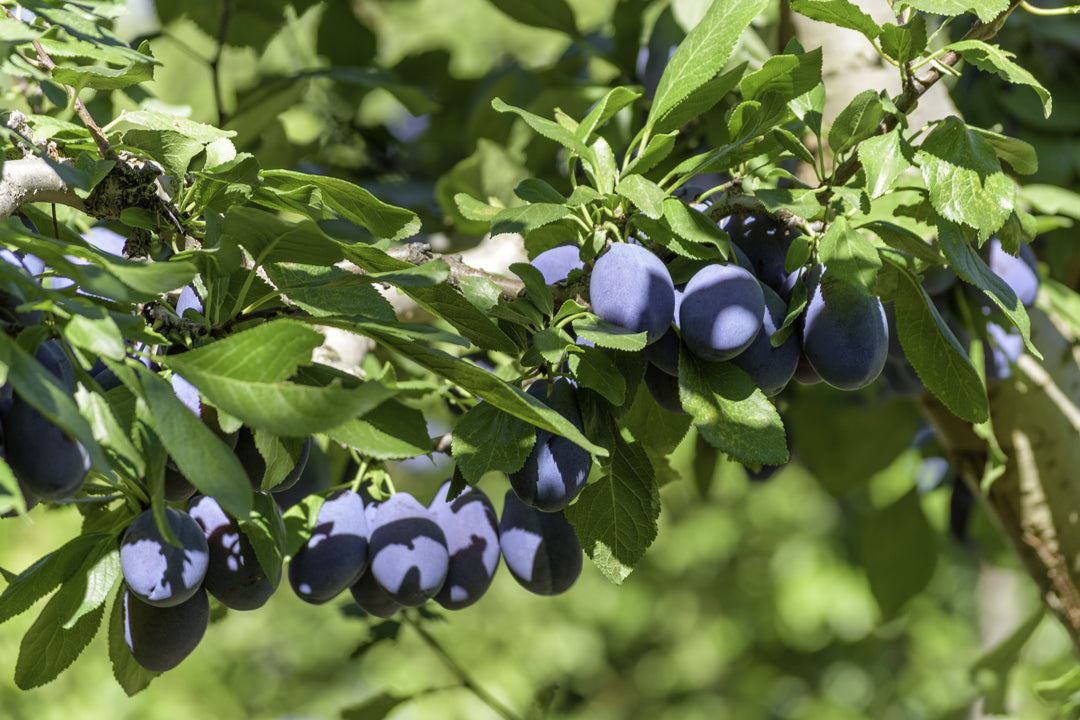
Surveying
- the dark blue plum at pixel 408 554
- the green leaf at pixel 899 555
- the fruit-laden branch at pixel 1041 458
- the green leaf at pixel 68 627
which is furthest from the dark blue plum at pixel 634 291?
the green leaf at pixel 899 555

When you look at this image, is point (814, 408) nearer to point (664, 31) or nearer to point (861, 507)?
point (664, 31)

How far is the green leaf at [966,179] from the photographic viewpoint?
0.50m

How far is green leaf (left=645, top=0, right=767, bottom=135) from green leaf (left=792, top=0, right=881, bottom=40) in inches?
1.0

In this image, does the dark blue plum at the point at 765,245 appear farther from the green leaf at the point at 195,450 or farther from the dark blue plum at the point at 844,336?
the green leaf at the point at 195,450

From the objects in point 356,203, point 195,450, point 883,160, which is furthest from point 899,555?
point 195,450

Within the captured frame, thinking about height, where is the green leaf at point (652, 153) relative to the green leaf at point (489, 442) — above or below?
above

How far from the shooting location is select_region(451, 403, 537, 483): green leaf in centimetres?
50

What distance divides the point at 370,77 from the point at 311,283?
2.26 ft

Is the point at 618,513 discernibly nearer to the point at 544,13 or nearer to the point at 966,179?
the point at 966,179

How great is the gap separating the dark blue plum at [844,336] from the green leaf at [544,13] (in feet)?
2.32

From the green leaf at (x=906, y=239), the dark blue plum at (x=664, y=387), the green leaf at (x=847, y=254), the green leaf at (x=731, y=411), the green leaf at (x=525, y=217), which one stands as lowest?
the dark blue plum at (x=664, y=387)

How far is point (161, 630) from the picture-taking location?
56 centimetres

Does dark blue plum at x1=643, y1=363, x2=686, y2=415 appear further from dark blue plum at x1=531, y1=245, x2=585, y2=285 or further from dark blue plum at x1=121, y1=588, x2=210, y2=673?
dark blue plum at x1=121, y1=588, x2=210, y2=673

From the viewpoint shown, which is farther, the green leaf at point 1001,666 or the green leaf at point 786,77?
the green leaf at point 1001,666
